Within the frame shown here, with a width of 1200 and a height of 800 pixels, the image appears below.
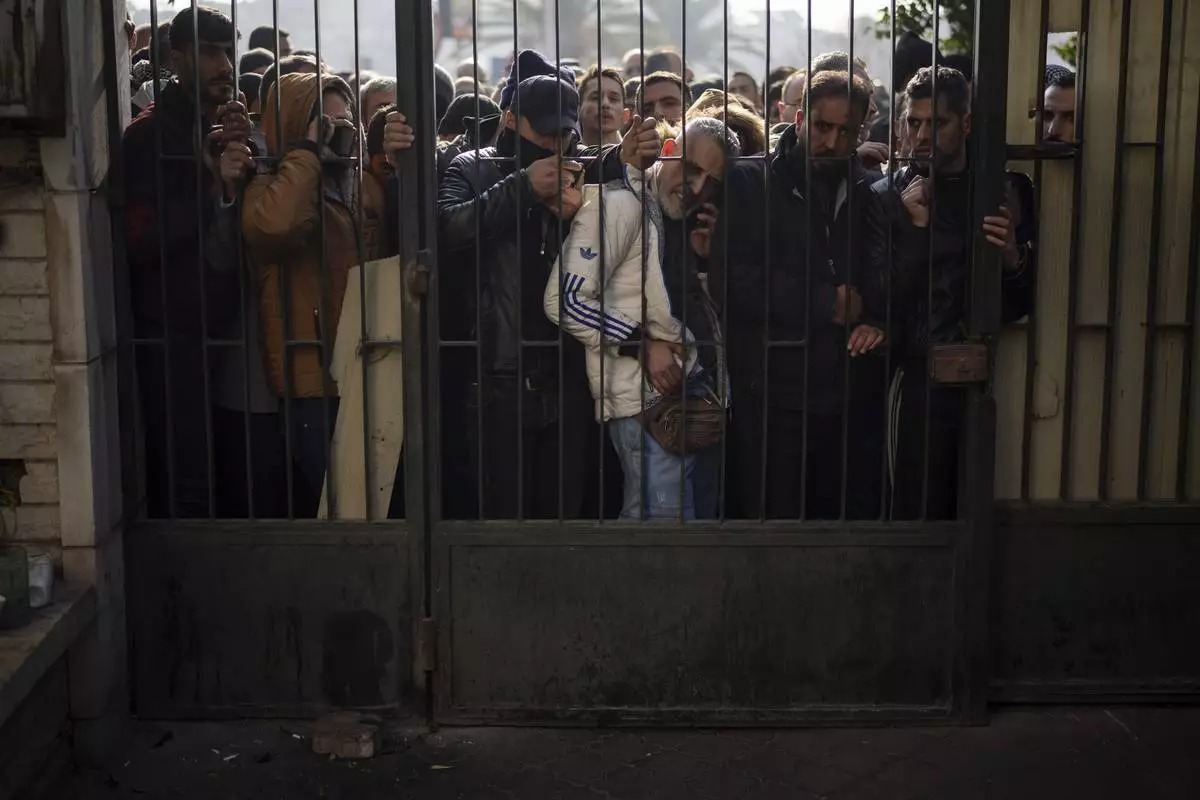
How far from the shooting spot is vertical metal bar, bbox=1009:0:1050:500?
4961mm

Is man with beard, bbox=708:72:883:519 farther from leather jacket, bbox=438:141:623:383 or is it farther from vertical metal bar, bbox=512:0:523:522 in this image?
vertical metal bar, bbox=512:0:523:522

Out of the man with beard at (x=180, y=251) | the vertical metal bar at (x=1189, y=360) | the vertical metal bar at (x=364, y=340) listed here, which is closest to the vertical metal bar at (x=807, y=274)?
the vertical metal bar at (x=1189, y=360)

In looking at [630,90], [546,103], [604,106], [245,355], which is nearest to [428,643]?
[245,355]

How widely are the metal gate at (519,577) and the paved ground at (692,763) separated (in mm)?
101

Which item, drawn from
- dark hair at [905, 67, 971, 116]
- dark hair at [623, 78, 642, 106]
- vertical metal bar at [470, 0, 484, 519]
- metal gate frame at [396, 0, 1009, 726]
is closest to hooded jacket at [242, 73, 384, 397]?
metal gate frame at [396, 0, 1009, 726]

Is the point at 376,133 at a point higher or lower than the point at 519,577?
higher

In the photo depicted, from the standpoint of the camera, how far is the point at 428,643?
510 cm

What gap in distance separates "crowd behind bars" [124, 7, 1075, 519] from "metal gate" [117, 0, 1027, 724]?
0.03m

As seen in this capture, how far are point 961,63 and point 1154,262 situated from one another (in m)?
0.95

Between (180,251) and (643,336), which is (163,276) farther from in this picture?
(643,336)

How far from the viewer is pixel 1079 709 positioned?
5266 millimetres

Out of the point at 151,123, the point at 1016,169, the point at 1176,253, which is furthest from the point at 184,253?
the point at 1176,253

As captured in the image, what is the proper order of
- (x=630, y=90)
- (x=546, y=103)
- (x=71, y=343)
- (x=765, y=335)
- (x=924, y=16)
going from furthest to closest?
1. (x=924, y=16)
2. (x=630, y=90)
3. (x=765, y=335)
4. (x=546, y=103)
5. (x=71, y=343)

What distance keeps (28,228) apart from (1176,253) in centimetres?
381
